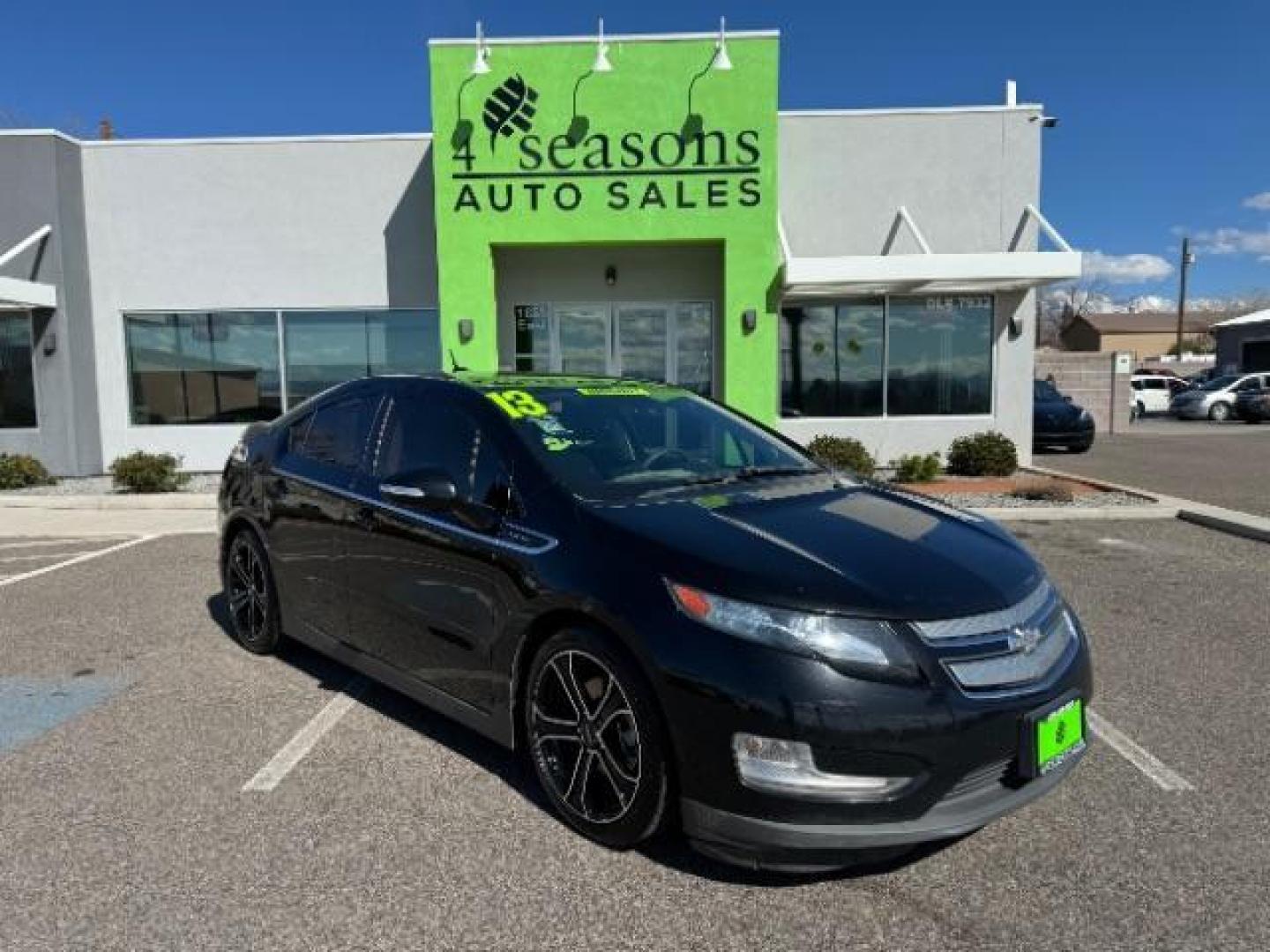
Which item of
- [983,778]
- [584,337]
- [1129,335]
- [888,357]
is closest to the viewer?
[983,778]

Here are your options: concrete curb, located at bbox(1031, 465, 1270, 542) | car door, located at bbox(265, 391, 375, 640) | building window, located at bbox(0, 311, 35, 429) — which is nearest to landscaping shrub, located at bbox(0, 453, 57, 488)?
building window, located at bbox(0, 311, 35, 429)

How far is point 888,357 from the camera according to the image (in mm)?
13523

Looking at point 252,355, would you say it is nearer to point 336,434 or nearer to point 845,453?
point 845,453

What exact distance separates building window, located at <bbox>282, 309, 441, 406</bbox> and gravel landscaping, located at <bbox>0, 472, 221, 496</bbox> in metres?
1.73

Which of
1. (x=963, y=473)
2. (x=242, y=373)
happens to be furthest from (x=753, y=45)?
(x=242, y=373)

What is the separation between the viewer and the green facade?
1180cm

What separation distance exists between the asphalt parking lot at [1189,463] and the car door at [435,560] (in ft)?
30.9

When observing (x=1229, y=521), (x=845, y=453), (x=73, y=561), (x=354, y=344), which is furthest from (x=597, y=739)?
(x=354, y=344)

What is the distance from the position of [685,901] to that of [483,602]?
4.24 ft

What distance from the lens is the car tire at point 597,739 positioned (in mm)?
2891

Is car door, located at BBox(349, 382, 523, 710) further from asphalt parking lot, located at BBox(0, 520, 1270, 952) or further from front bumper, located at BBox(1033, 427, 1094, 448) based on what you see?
front bumper, located at BBox(1033, 427, 1094, 448)

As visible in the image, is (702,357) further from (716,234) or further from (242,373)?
(242,373)

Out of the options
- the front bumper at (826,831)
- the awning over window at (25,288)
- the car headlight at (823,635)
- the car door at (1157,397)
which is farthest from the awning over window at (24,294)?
the car door at (1157,397)

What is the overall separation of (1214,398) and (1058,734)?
33.1 m
